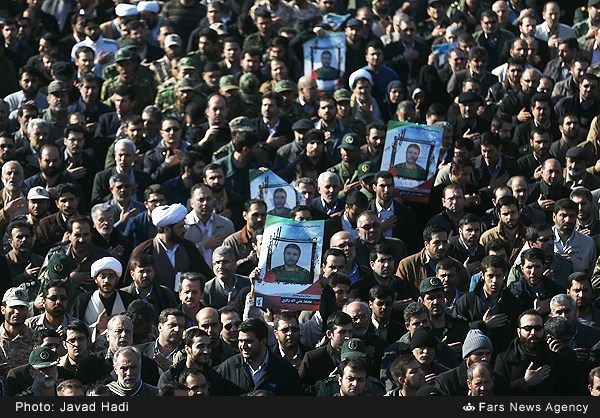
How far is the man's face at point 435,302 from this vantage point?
62.7 ft

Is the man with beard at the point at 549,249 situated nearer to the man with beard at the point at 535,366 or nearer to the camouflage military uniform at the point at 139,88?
the man with beard at the point at 535,366

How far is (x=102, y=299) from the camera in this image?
19.6 m

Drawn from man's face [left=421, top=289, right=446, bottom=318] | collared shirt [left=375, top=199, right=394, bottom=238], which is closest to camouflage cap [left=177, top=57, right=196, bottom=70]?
collared shirt [left=375, top=199, right=394, bottom=238]

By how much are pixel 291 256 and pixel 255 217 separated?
1602 millimetres

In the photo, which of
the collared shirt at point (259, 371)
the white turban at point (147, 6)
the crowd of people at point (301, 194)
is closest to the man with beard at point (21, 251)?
the crowd of people at point (301, 194)

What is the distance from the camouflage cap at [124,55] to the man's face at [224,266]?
5.48 m

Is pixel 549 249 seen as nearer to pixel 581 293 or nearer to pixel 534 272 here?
pixel 534 272

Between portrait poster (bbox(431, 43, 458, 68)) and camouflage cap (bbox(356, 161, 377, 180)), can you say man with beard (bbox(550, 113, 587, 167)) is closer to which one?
camouflage cap (bbox(356, 161, 377, 180))

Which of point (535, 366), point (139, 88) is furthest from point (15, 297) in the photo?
point (139, 88)

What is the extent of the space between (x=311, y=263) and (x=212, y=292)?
1.11 metres

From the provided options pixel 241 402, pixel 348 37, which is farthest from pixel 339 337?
pixel 348 37

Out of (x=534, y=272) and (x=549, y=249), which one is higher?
(x=534, y=272)

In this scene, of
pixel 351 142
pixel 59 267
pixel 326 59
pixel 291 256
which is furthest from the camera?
pixel 326 59

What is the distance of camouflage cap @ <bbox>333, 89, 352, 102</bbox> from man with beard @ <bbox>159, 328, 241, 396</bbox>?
20.4ft
